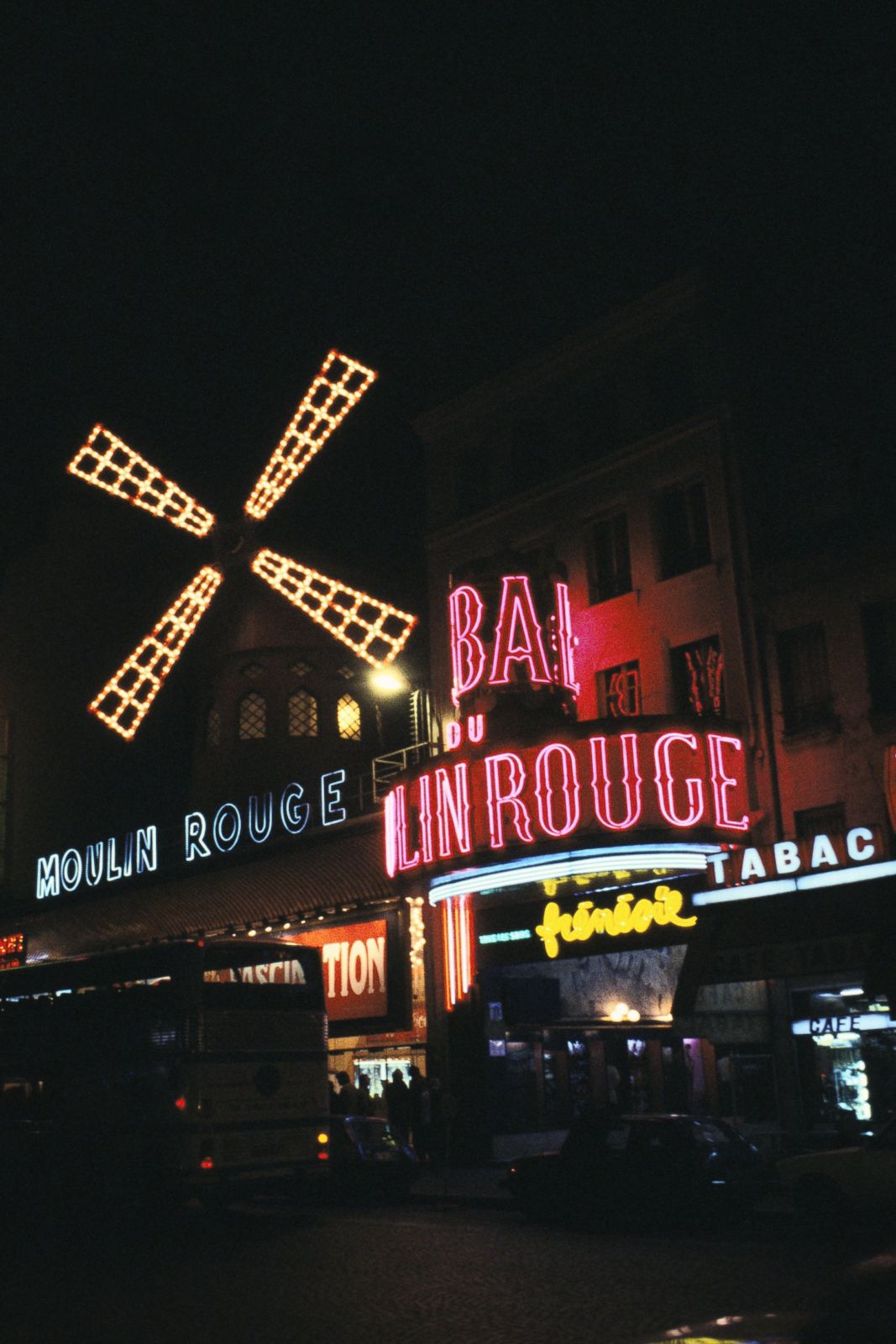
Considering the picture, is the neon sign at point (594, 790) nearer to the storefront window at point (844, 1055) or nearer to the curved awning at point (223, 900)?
the storefront window at point (844, 1055)

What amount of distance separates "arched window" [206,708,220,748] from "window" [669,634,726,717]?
13506 mm

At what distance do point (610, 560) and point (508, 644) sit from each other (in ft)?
10.3

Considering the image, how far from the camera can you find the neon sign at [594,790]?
66.1ft

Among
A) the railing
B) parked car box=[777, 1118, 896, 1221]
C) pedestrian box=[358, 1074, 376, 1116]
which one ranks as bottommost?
parked car box=[777, 1118, 896, 1221]

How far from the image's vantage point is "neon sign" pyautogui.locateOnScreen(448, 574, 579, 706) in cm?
2227

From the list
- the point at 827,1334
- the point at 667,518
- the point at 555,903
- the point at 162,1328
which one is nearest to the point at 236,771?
the point at 555,903

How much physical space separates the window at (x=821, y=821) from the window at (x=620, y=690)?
136 inches

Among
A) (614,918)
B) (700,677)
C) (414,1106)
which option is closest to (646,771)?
(700,677)

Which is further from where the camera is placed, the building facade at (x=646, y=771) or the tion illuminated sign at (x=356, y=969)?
the tion illuminated sign at (x=356, y=969)

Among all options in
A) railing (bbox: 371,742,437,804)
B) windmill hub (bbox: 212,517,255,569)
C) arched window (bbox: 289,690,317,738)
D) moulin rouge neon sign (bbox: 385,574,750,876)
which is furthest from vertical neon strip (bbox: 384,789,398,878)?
windmill hub (bbox: 212,517,255,569)

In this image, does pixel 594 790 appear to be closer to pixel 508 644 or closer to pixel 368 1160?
pixel 508 644

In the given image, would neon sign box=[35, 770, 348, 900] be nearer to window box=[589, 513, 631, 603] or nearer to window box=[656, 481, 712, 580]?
window box=[589, 513, 631, 603]

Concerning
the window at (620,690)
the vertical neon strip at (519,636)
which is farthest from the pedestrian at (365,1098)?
the window at (620,690)

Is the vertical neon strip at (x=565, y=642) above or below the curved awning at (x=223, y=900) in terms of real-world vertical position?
above
